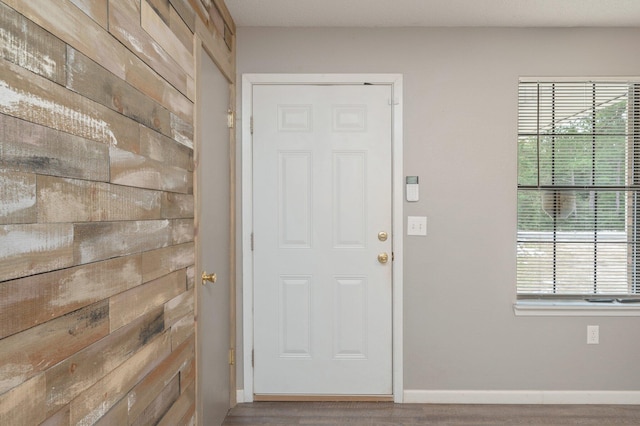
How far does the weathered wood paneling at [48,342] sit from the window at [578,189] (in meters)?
2.60

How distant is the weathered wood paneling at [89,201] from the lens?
3.10 feet

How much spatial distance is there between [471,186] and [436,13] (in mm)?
1057

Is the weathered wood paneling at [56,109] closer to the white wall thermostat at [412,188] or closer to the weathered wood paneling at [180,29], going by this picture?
the weathered wood paneling at [180,29]

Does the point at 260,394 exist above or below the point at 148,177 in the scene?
below

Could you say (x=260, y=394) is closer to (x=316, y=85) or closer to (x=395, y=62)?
(x=316, y=85)

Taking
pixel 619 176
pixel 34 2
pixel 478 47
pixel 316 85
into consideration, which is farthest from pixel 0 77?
pixel 619 176

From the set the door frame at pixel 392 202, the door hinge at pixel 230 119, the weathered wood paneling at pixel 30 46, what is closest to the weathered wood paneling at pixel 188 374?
the door frame at pixel 392 202

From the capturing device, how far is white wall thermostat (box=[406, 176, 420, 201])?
2.90m

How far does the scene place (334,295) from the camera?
293 centimetres

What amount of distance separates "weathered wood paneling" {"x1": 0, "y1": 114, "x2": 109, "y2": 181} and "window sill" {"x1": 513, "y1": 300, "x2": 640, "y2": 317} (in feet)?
8.56

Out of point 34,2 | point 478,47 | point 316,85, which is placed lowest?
point 34,2

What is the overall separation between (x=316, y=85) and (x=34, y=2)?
6.94ft

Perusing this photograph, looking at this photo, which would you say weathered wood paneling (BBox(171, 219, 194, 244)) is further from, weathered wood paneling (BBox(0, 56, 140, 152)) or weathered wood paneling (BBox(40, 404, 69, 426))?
weathered wood paneling (BBox(40, 404, 69, 426))

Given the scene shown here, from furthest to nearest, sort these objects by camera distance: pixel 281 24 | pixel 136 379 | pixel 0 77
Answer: pixel 281 24 < pixel 136 379 < pixel 0 77
